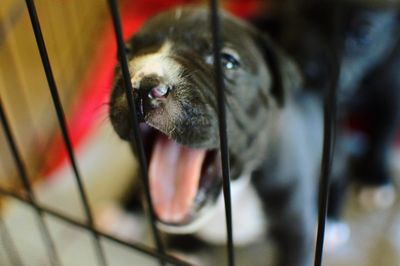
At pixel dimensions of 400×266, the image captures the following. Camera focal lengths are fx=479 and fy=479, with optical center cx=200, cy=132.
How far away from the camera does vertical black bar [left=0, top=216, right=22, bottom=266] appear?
105 centimetres

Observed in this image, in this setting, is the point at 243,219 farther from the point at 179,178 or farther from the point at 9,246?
the point at 9,246

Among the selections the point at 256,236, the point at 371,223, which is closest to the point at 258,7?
the point at 371,223

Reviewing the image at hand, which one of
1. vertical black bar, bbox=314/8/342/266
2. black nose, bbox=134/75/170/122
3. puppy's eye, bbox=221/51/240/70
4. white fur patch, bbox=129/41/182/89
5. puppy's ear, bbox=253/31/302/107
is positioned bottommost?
vertical black bar, bbox=314/8/342/266

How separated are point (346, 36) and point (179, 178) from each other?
2.23 ft

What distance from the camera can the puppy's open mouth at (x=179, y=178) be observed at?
802 millimetres

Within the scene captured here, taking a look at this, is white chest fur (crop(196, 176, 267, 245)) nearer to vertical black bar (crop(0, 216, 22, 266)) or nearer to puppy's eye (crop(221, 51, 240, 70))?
puppy's eye (crop(221, 51, 240, 70))

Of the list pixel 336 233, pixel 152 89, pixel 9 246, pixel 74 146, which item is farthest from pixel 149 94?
pixel 74 146

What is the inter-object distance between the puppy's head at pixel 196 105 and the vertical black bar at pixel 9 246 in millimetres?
426

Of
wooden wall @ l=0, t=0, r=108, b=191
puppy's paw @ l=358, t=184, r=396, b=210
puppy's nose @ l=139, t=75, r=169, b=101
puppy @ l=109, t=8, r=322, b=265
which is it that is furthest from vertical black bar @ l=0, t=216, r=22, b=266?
puppy's paw @ l=358, t=184, r=396, b=210

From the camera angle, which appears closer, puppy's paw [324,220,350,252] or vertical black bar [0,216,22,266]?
vertical black bar [0,216,22,266]

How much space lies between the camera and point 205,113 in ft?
2.27

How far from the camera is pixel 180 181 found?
32.1 inches

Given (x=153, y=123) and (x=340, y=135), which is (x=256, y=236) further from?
(x=153, y=123)

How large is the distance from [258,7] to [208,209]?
1218 mm
